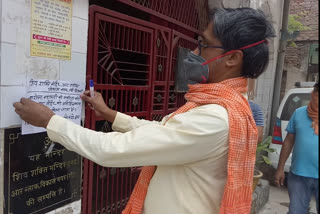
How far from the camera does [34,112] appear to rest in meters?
1.34

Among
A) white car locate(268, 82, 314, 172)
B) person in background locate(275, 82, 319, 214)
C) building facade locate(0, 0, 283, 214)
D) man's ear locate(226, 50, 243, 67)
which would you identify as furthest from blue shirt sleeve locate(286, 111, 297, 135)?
man's ear locate(226, 50, 243, 67)

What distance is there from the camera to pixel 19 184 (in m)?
1.61

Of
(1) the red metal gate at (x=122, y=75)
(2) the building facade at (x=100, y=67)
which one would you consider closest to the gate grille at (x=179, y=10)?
(2) the building facade at (x=100, y=67)

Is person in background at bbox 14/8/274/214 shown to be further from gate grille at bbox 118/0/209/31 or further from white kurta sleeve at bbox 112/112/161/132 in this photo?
gate grille at bbox 118/0/209/31

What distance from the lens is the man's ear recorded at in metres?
1.41

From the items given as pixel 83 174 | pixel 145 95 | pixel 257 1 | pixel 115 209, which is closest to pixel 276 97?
pixel 257 1

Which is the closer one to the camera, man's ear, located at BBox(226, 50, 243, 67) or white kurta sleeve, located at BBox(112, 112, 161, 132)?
man's ear, located at BBox(226, 50, 243, 67)

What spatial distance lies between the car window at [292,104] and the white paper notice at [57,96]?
3.89m

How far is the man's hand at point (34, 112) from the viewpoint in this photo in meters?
1.31

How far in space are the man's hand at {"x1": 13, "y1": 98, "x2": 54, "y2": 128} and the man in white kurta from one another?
0.16 ft

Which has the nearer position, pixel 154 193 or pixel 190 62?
pixel 154 193

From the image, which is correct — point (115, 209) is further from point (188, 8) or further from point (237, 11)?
point (188, 8)

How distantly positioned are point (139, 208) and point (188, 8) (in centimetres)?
271

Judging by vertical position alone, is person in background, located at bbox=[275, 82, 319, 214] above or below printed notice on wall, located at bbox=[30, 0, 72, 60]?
below
